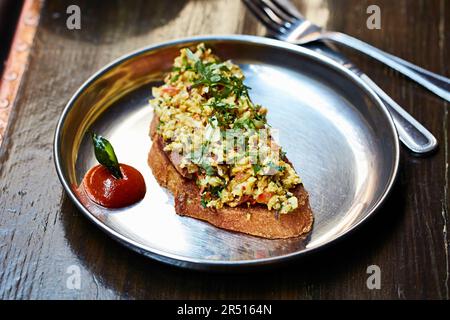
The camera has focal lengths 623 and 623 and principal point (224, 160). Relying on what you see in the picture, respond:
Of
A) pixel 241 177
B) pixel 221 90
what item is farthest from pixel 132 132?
pixel 241 177

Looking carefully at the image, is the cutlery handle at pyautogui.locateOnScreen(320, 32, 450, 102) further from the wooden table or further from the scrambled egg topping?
the scrambled egg topping

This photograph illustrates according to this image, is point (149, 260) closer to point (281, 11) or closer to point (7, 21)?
point (281, 11)

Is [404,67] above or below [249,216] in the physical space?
above

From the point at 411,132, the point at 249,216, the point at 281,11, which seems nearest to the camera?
the point at 249,216

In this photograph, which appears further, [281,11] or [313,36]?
[281,11]

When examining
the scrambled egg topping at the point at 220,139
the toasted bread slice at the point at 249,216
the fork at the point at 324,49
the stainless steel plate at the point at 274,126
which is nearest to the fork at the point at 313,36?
the fork at the point at 324,49

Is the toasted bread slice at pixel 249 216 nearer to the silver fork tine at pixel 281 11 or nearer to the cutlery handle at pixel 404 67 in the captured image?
the cutlery handle at pixel 404 67

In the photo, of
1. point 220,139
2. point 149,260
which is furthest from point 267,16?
point 149,260

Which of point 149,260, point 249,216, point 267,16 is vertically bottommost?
point 149,260

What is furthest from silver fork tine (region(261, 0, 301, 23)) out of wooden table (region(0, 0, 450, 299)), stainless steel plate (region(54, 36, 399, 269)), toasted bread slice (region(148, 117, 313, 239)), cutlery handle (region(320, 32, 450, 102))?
toasted bread slice (region(148, 117, 313, 239))
